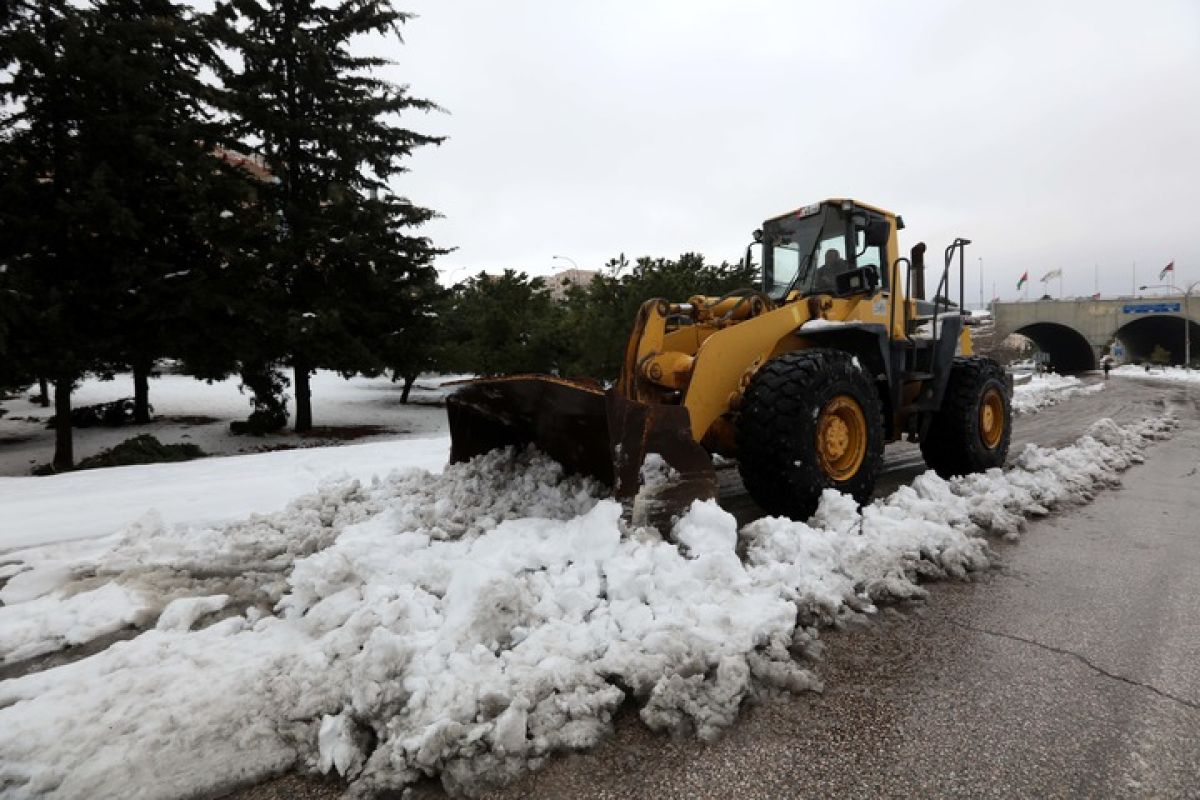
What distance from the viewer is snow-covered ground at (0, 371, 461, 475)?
11672 millimetres

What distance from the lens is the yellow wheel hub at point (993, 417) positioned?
5547 millimetres

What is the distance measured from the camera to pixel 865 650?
2375mm

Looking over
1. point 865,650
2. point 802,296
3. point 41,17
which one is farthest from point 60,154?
point 865,650

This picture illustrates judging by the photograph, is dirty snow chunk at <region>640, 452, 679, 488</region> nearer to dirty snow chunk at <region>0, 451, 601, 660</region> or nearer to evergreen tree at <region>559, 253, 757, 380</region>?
dirty snow chunk at <region>0, 451, 601, 660</region>

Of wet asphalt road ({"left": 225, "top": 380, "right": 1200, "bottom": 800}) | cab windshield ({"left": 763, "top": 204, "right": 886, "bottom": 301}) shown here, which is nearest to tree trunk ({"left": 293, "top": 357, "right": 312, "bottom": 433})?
cab windshield ({"left": 763, "top": 204, "right": 886, "bottom": 301})

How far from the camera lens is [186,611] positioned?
8.33 feet

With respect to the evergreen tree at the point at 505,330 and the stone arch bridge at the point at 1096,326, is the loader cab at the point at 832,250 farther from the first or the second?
the stone arch bridge at the point at 1096,326

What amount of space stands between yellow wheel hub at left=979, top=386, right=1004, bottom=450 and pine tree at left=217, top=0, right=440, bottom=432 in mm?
10540

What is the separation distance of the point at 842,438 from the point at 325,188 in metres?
12.5

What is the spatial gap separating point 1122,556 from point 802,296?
266cm

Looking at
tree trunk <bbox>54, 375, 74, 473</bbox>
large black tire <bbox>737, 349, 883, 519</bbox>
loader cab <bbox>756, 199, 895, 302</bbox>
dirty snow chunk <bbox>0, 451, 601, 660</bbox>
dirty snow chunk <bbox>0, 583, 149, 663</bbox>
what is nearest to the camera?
dirty snow chunk <bbox>0, 583, 149, 663</bbox>

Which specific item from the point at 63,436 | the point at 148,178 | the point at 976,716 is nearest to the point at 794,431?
the point at 976,716

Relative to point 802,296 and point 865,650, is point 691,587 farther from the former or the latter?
point 802,296

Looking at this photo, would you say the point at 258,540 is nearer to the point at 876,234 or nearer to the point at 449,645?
the point at 449,645
